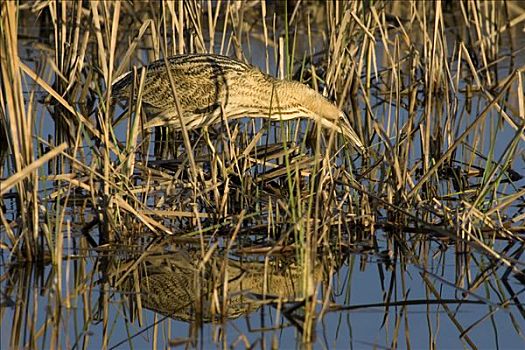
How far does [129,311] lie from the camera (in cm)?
383

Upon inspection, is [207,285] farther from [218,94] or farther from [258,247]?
[218,94]

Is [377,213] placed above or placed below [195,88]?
below

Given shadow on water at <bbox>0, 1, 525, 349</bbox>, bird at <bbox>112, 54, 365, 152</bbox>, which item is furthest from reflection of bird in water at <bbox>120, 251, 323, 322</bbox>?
bird at <bbox>112, 54, 365, 152</bbox>

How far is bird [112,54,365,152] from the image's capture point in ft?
18.7

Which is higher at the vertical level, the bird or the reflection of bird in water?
the bird

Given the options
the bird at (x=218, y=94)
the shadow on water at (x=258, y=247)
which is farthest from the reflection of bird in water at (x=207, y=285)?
the bird at (x=218, y=94)

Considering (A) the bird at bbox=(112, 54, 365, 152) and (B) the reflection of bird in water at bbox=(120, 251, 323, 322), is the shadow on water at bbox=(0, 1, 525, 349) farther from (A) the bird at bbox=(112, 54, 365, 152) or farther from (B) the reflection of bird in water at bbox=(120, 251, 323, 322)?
(A) the bird at bbox=(112, 54, 365, 152)

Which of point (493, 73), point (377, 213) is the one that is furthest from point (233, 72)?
point (493, 73)

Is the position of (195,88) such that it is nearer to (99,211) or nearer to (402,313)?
(99,211)

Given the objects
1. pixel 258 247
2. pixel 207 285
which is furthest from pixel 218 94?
pixel 207 285

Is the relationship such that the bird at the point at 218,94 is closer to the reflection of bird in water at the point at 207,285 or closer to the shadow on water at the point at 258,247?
the shadow on water at the point at 258,247

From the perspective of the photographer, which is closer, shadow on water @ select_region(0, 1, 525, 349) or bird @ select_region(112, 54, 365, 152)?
shadow on water @ select_region(0, 1, 525, 349)

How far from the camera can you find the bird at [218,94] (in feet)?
18.7

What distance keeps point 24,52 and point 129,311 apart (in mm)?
4648
